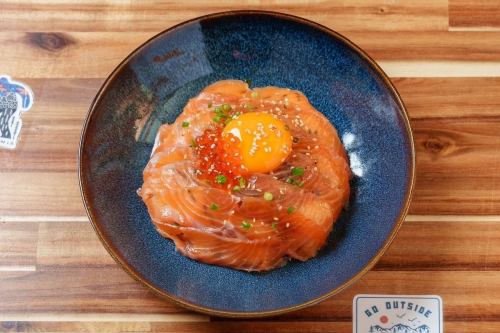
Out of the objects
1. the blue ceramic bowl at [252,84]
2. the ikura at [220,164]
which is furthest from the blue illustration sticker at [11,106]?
the ikura at [220,164]

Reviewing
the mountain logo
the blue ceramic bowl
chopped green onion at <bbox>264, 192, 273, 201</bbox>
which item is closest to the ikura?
chopped green onion at <bbox>264, 192, 273, 201</bbox>

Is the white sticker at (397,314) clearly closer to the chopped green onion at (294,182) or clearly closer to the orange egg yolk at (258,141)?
the chopped green onion at (294,182)

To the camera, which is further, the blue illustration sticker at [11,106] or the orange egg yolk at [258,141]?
the blue illustration sticker at [11,106]

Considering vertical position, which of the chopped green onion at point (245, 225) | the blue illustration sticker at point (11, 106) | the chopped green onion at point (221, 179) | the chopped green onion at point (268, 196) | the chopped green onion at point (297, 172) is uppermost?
the blue illustration sticker at point (11, 106)

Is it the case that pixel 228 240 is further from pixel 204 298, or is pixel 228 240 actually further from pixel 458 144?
pixel 458 144

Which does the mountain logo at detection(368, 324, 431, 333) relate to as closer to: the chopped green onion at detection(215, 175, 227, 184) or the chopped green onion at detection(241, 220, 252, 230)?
the chopped green onion at detection(241, 220, 252, 230)

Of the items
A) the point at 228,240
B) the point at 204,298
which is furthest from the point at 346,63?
the point at 204,298

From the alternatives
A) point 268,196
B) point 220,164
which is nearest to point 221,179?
point 220,164
